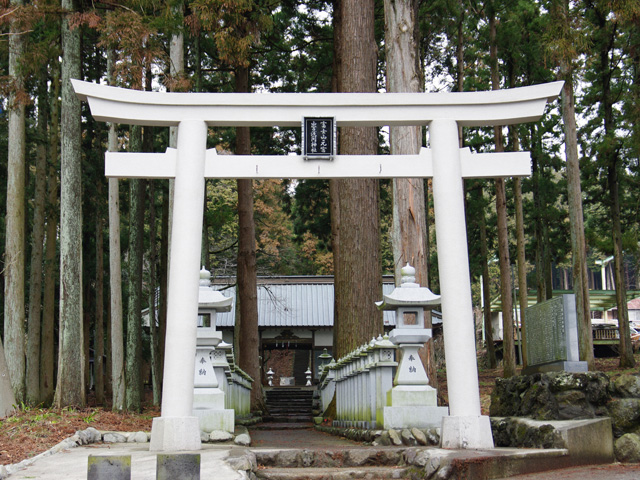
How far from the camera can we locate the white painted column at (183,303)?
6.79m

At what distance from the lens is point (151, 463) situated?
568 cm

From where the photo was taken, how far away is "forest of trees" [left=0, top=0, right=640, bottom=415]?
1155 centimetres

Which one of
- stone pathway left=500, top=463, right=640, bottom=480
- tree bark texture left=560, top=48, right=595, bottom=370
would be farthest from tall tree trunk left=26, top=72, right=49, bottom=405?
stone pathway left=500, top=463, right=640, bottom=480

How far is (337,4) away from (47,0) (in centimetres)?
626

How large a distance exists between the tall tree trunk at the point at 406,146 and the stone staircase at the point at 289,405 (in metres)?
7.87

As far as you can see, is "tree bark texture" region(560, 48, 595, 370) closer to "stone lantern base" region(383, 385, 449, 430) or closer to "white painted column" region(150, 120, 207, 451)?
"stone lantern base" region(383, 385, 449, 430)

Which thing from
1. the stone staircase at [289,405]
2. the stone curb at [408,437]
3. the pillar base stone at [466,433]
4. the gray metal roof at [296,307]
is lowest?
the stone staircase at [289,405]

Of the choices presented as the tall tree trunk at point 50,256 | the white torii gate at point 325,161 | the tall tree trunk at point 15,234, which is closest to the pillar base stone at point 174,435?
the white torii gate at point 325,161

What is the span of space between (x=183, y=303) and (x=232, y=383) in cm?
462

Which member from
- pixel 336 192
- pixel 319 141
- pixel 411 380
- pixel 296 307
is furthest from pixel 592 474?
pixel 296 307

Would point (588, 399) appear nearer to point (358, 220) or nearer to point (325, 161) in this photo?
point (325, 161)

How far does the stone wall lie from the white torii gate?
2.67 ft

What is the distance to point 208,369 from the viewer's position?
866cm

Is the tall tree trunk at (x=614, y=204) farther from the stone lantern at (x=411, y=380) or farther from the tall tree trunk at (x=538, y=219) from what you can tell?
the stone lantern at (x=411, y=380)
